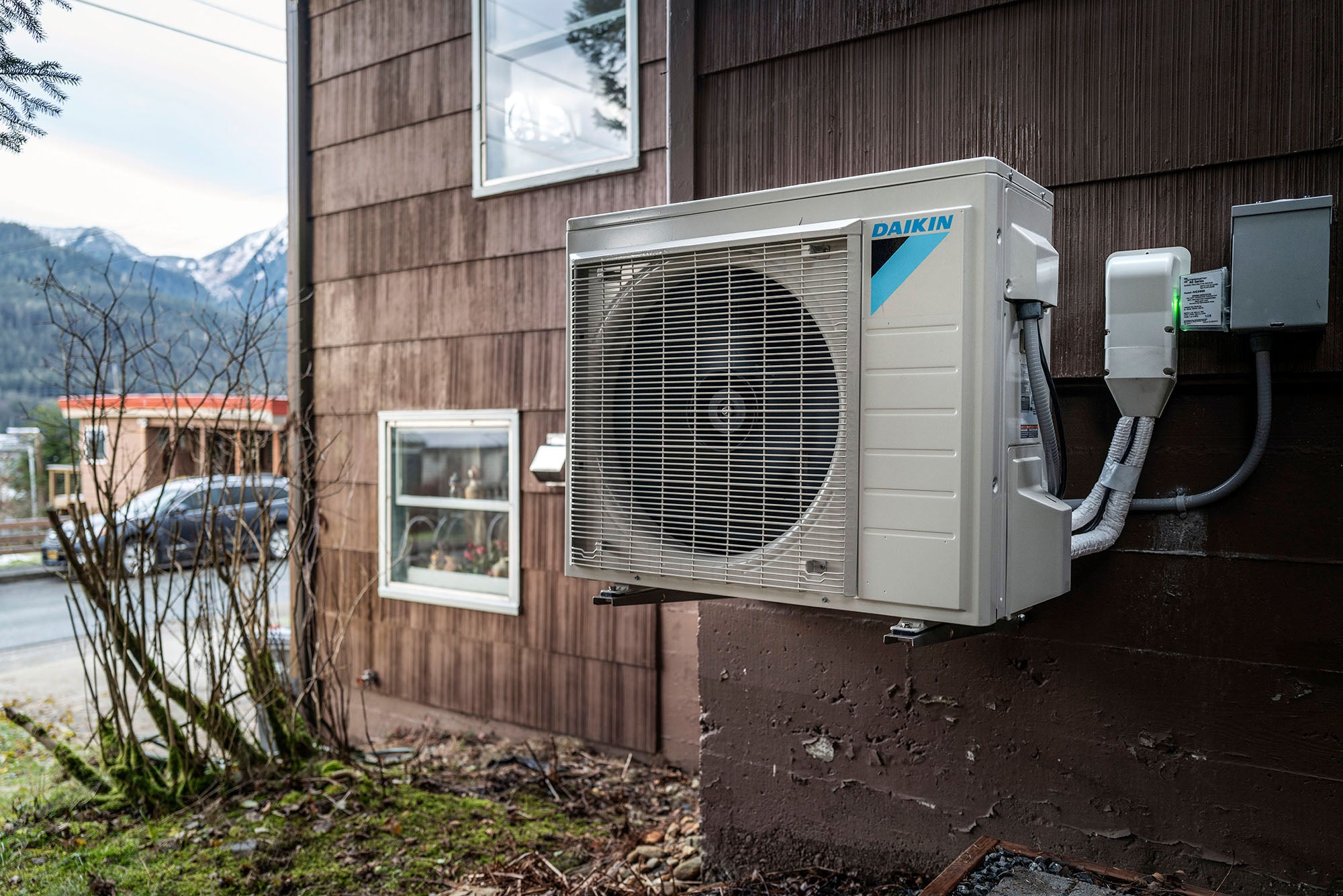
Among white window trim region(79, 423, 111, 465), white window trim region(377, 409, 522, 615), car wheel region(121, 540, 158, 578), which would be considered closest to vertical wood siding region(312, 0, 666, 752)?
white window trim region(377, 409, 522, 615)

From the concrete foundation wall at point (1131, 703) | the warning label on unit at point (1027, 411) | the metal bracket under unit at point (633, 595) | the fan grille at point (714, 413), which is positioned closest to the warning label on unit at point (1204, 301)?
the concrete foundation wall at point (1131, 703)

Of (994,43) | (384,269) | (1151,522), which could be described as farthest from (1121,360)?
(384,269)

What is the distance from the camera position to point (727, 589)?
1432mm

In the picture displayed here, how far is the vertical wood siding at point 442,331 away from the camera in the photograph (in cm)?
344

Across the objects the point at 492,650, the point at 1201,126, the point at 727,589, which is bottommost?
the point at 492,650

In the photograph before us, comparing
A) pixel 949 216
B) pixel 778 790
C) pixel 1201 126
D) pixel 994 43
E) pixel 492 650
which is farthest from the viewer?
pixel 492 650

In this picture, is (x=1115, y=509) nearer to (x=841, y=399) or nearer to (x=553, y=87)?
(x=841, y=399)

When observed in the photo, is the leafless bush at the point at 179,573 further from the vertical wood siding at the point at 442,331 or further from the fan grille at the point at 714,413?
the fan grille at the point at 714,413

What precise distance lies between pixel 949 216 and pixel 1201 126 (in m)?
0.67

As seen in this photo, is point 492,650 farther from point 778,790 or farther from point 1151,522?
point 1151,522

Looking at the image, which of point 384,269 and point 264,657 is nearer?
point 264,657

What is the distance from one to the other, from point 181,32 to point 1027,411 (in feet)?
19.8

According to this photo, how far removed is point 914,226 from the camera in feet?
4.27

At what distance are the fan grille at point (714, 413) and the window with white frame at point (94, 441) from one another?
2.01 metres
